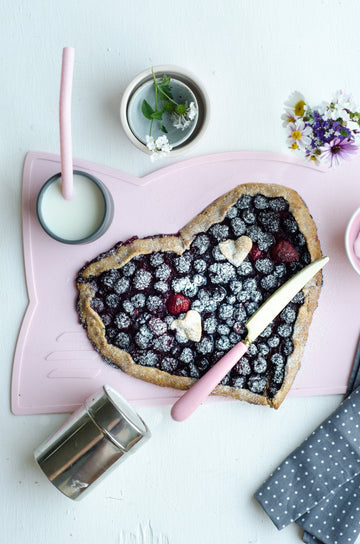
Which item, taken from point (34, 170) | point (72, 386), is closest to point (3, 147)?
point (34, 170)

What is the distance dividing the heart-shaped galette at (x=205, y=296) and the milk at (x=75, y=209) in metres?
0.08

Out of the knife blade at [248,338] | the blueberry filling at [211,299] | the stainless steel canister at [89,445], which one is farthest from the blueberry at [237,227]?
the stainless steel canister at [89,445]

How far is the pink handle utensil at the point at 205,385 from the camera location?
101cm

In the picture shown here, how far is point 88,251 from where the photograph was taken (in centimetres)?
107

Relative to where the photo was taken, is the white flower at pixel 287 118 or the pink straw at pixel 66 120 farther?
the white flower at pixel 287 118

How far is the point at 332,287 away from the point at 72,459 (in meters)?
0.56

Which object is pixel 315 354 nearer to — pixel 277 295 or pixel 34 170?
pixel 277 295

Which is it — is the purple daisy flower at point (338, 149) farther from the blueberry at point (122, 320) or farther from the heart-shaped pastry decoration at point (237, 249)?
the blueberry at point (122, 320)

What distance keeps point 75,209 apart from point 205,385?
0.38m

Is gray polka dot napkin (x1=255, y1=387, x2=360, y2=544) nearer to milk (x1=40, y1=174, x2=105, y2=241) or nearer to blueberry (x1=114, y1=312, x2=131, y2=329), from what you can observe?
blueberry (x1=114, y1=312, x2=131, y2=329)

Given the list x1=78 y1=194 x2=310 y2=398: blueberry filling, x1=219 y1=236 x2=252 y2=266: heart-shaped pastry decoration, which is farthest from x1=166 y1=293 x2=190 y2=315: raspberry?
x1=219 y1=236 x2=252 y2=266: heart-shaped pastry decoration

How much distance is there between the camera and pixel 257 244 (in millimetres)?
1062

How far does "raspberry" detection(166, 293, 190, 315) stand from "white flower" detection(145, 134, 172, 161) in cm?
25

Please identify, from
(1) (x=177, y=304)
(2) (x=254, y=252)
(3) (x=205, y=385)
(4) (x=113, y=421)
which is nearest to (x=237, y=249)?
(2) (x=254, y=252)
